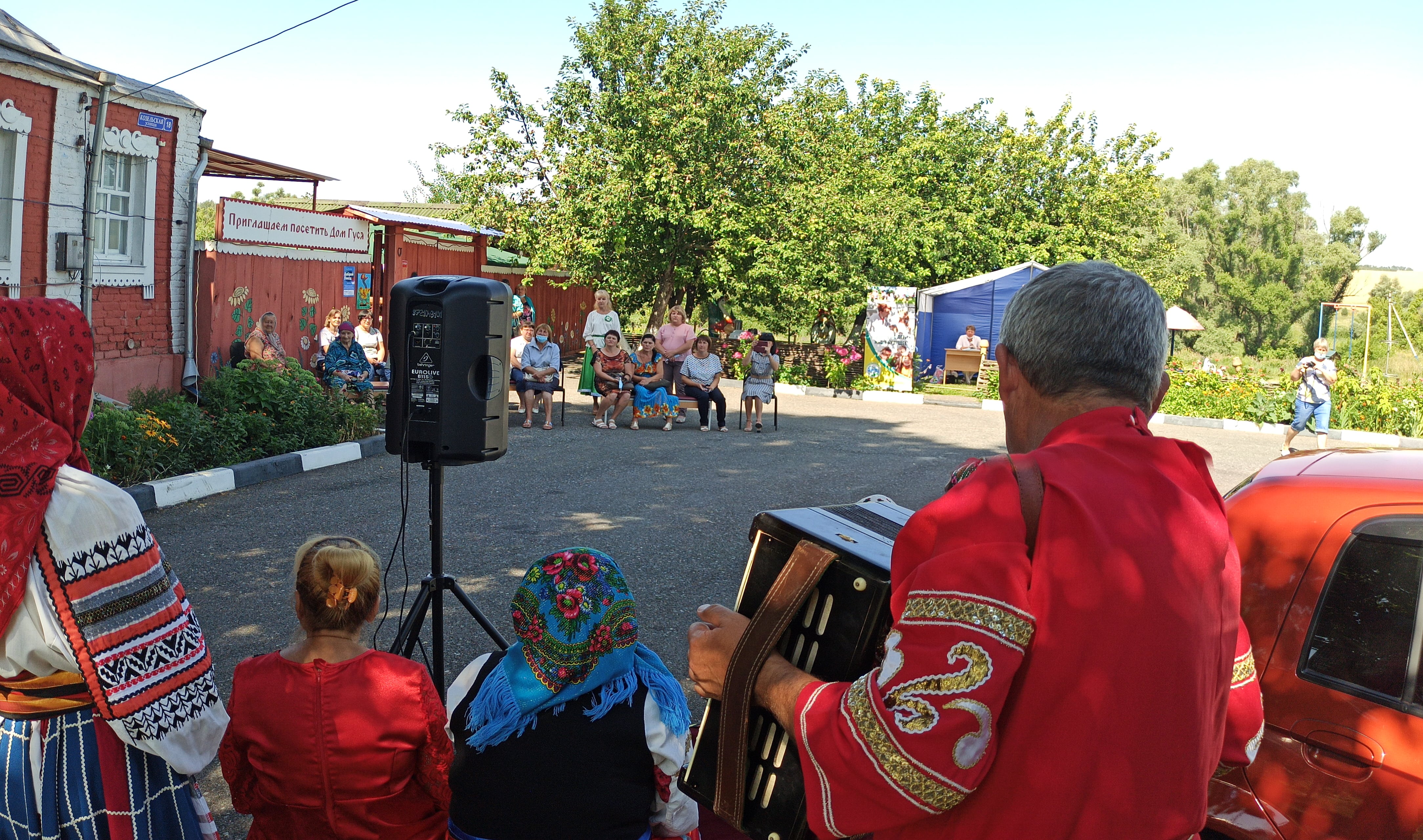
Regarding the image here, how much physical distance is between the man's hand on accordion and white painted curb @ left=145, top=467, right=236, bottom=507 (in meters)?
7.58

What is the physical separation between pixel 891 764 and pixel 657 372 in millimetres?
13192

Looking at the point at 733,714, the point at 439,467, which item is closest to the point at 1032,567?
the point at 733,714

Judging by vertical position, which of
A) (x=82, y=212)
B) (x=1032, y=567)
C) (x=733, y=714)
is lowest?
(x=733, y=714)

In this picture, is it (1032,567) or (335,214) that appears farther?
(335,214)

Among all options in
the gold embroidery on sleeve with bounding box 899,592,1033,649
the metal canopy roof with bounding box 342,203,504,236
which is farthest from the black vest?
the metal canopy roof with bounding box 342,203,504,236

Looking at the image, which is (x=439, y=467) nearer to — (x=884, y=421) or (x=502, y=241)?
(x=884, y=421)

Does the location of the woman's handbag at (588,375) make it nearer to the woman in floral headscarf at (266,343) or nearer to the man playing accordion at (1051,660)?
the woman in floral headscarf at (266,343)

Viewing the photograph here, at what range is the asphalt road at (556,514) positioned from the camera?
5.78 m

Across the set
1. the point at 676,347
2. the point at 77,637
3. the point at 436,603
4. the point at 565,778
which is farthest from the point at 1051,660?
the point at 676,347

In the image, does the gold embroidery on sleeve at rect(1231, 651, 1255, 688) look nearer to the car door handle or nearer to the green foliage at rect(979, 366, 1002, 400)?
the car door handle

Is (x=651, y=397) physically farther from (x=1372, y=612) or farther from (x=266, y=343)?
(x=1372, y=612)

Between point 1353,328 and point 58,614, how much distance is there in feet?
138

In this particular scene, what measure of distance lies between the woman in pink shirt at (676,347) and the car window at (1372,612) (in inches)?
472

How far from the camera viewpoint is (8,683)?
7.37 feet
